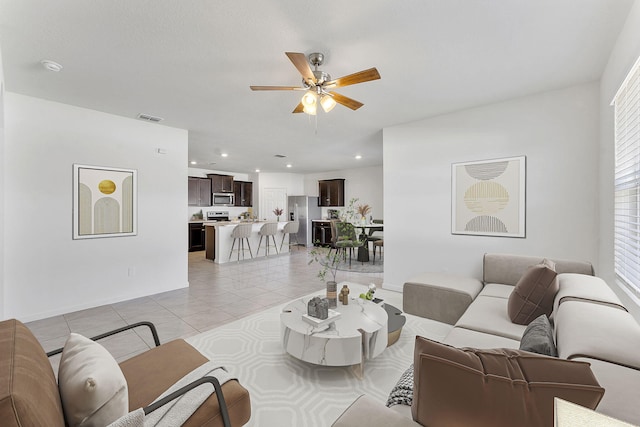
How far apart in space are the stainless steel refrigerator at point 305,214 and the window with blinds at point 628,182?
784 cm

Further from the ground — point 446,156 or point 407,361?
point 446,156

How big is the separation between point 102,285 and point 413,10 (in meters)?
4.63

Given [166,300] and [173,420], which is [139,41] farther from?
[166,300]

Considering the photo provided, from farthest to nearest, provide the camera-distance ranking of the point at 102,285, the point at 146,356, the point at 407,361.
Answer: the point at 102,285 < the point at 407,361 < the point at 146,356

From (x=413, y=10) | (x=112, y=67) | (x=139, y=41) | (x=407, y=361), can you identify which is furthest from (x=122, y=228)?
(x=413, y=10)

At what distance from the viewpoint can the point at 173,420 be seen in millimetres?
1115

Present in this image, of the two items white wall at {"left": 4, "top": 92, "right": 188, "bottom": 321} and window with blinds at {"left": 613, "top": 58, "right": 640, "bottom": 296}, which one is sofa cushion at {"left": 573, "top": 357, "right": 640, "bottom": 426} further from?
white wall at {"left": 4, "top": 92, "right": 188, "bottom": 321}

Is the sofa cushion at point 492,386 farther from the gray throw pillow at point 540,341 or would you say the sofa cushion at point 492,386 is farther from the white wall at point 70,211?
the white wall at point 70,211

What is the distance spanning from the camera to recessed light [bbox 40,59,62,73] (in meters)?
2.38

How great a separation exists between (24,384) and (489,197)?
409 cm

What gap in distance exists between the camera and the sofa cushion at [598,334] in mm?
1049

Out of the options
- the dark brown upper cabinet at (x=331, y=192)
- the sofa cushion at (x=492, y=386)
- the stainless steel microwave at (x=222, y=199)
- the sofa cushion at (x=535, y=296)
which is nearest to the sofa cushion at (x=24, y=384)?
the sofa cushion at (x=492, y=386)

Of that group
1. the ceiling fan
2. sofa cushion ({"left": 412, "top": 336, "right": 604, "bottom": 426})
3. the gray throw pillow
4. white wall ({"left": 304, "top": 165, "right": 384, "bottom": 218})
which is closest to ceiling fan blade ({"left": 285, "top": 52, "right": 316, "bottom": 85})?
the ceiling fan

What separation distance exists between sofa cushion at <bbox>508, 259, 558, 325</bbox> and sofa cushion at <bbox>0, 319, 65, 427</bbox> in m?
2.63
